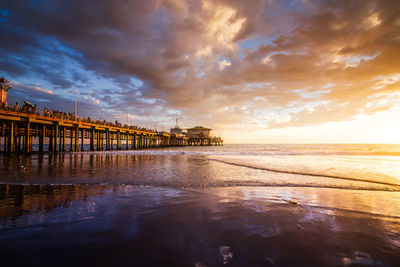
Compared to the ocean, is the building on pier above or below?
above

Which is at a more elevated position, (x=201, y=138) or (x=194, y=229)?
(x=201, y=138)

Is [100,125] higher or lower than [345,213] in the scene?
higher

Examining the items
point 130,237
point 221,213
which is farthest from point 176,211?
point 130,237

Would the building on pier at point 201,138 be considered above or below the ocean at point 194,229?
above

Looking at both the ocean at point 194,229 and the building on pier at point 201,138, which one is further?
the building on pier at point 201,138

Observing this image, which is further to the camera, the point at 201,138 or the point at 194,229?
the point at 201,138

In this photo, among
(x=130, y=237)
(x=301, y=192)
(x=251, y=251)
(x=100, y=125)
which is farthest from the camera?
(x=100, y=125)

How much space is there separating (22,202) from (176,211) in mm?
4268

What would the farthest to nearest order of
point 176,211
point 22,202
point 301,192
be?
point 301,192
point 22,202
point 176,211

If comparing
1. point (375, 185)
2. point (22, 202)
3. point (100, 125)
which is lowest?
point (375, 185)

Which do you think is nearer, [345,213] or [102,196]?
[345,213]

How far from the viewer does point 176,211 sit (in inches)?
170

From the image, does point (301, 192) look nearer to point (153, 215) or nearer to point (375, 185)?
point (375, 185)

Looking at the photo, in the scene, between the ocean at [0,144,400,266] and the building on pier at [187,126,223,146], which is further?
the building on pier at [187,126,223,146]
